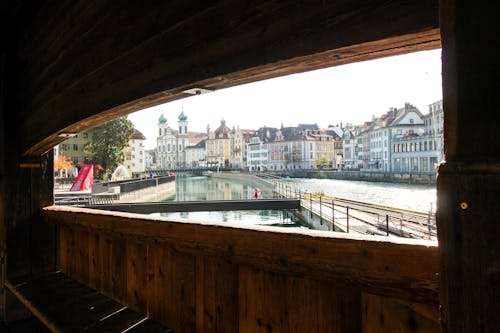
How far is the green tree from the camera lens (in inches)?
1944

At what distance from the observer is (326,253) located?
1353mm

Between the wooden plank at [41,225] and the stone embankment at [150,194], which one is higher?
the wooden plank at [41,225]

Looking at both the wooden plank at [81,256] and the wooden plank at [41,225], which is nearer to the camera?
the wooden plank at [81,256]

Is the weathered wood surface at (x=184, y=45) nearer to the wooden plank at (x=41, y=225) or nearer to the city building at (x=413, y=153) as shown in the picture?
the wooden plank at (x=41, y=225)

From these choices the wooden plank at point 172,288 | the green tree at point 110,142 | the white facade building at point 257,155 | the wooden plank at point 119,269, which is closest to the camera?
the wooden plank at point 172,288

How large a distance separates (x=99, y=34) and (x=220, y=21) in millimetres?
1276

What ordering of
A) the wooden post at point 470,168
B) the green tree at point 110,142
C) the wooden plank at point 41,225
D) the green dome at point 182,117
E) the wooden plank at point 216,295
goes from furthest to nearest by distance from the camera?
1. the green dome at point 182,117
2. the green tree at point 110,142
3. the wooden plank at point 41,225
4. the wooden plank at point 216,295
5. the wooden post at point 470,168

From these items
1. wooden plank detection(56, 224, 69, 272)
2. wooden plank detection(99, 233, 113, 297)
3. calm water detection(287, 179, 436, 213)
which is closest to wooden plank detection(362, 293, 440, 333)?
wooden plank detection(99, 233, 113, 297)

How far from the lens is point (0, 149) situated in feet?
12.1

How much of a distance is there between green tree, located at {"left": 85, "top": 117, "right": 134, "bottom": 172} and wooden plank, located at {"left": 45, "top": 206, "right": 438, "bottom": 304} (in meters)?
50.5

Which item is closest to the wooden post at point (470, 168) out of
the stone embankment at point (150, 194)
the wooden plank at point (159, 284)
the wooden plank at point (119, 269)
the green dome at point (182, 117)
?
the wooden plank at point (159, 284)

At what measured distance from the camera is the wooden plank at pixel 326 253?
1106mm

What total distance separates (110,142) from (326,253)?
51979 millimetres

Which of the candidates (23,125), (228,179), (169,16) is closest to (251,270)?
(169,16)
